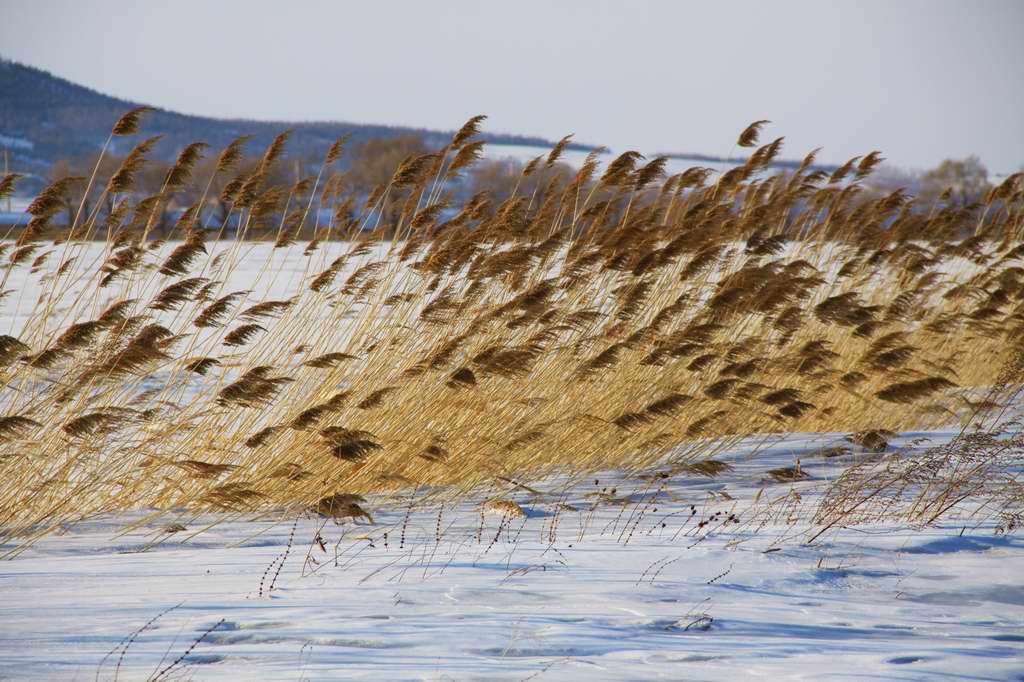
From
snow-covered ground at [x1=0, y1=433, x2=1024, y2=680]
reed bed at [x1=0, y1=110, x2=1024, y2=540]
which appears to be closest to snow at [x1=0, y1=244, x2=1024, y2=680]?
snow-covered ground at [x1=0, y1=433, x2=1024, y2=680]

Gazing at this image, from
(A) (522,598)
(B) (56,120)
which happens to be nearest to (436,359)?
(A) (522,598)

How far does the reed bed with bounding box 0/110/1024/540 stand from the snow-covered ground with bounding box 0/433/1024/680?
448 millimetres

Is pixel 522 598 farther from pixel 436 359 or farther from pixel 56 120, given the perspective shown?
pixel 56 120

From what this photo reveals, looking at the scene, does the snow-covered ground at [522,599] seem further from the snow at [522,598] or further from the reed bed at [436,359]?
the reed bed at [436,359]

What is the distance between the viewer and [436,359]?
4.71 metres

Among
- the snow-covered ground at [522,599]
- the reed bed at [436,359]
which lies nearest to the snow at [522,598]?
the snow-covered ground at [522,599]

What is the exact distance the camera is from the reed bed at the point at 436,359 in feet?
14.5

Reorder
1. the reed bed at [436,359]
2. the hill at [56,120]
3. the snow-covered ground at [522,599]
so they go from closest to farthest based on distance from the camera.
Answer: the snow-covered ground at [522,599] → the reed bed at [436,359] → the hill at [56,120]

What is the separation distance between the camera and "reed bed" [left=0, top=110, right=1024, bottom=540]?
4430 millimetres

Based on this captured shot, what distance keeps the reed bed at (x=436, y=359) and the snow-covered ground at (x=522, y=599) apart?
1.47ft

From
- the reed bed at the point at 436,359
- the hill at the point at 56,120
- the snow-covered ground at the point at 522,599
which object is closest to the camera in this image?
the snow-covered ground at the point at 522,599

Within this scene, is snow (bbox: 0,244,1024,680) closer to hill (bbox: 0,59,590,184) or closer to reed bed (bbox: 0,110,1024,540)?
reed bed (bbox: 0,110,1024,540)

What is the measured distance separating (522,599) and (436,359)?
190 cm

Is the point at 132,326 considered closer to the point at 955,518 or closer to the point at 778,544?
the point at 778,544
